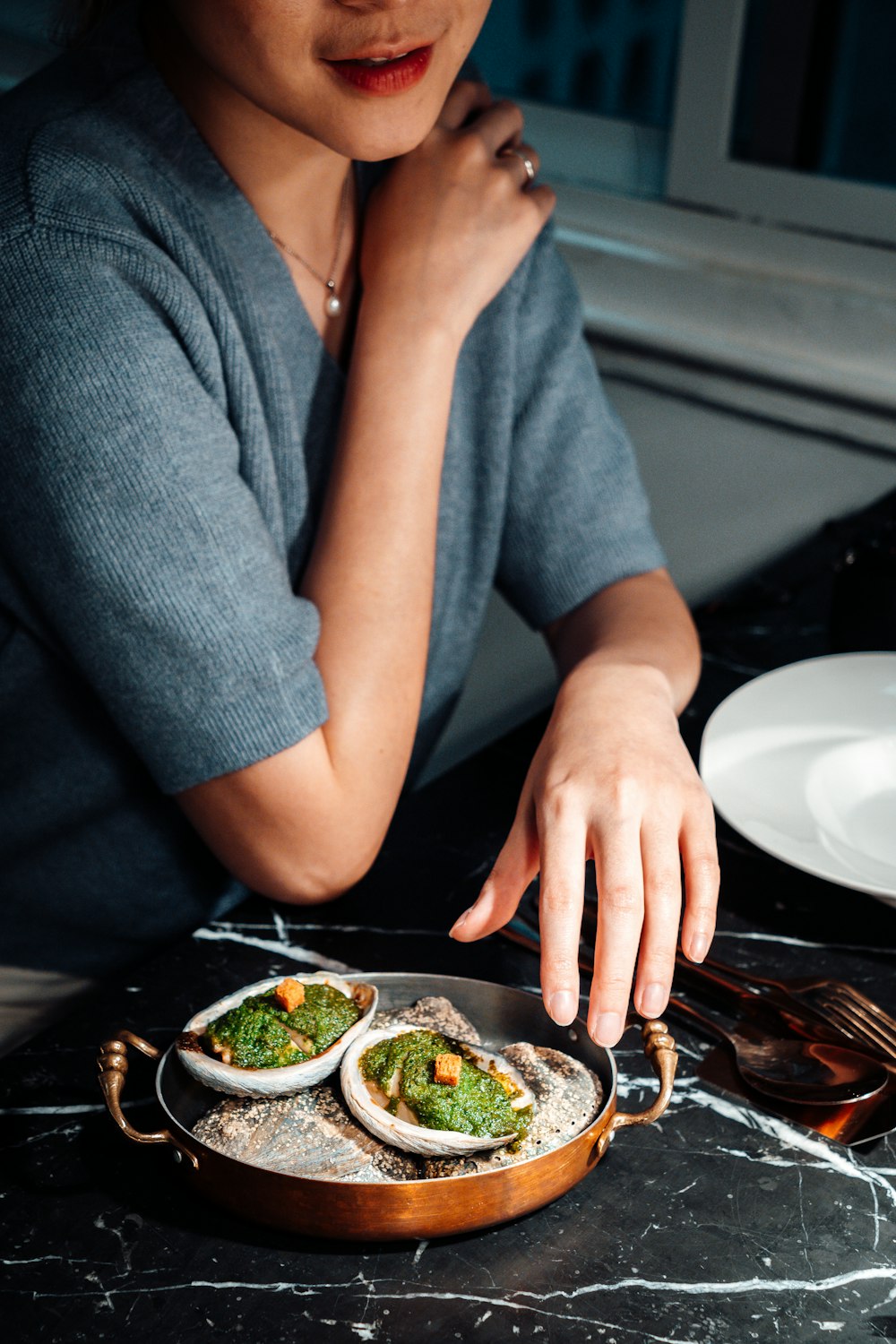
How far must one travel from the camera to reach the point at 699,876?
2.16 ft

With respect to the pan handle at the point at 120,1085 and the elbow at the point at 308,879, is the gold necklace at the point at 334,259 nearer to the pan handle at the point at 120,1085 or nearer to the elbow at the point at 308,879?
the elbow at the point at 308,879

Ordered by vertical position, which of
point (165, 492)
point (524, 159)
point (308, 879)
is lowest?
point (308, 879)

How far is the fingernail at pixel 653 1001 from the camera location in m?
0.60

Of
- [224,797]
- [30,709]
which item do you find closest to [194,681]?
[224,797]

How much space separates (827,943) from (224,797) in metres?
0.38

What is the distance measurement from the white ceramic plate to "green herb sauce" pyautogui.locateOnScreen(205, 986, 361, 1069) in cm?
32

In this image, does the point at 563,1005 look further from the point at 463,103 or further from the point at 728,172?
the point at 728,172

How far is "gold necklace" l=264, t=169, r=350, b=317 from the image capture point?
94cm

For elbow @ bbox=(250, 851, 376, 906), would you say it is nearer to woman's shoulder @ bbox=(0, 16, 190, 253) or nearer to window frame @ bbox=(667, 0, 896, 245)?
woman's shoulder @ bbox=(0, 16, 190, 253)

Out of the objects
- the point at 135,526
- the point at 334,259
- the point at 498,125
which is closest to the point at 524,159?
the point at 498,125

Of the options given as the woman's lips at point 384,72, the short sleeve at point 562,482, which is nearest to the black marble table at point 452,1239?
the short sleeve at point 562,482

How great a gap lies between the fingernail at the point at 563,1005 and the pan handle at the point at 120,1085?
171mm

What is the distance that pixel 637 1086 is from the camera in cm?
64

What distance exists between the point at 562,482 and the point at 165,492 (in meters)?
0.42
